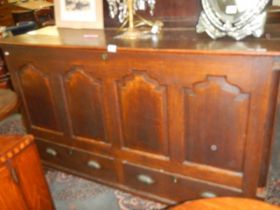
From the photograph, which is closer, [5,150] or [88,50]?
[5,150]

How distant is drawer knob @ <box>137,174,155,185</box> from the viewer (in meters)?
1.61

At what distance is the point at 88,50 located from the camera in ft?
4.57

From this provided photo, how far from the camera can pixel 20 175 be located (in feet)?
3.65

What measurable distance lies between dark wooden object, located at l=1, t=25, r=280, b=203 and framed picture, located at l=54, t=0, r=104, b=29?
91 millimetres

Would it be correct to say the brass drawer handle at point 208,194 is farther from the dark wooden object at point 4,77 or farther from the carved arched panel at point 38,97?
the dark wooden object at point 4,77

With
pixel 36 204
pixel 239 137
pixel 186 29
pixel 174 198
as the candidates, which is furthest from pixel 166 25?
pixel 36 204

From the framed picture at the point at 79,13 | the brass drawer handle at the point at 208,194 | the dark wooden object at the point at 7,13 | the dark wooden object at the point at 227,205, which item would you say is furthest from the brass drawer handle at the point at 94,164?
the dark wooden object at the point at 7,13

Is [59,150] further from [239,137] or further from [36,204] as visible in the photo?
[239,137]

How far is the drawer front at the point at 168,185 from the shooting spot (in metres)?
1.45

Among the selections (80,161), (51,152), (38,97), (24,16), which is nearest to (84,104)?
(38,97)

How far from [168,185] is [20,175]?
0.79 m

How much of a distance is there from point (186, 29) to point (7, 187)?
112cm

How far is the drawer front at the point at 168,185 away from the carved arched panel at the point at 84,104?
0.90ft

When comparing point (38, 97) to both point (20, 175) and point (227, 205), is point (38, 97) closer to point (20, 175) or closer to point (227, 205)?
point (20, 175)
